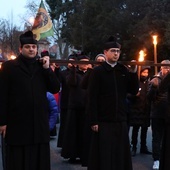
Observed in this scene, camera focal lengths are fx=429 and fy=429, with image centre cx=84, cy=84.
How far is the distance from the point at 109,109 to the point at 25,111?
122 cm

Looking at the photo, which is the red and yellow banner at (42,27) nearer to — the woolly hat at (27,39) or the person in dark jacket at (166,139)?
the person in dark jacket at (166,139)

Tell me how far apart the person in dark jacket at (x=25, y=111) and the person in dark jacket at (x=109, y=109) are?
83 cm

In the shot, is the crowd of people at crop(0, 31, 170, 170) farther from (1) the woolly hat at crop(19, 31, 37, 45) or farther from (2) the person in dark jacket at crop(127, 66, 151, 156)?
(2) the person in dark jacket at crop(127, 66, 151, 156)

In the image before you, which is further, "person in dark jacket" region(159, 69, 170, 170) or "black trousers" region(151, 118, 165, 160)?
"black trousers" region(151, 118, 165, 160)

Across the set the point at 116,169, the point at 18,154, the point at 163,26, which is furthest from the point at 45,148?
the point at 163,26

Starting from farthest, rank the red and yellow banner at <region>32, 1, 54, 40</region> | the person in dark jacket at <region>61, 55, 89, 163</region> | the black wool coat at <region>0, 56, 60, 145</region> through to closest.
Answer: the red and yellow banner at <region>32, 1, 54, 40</region>
the person in dark jacket at <region>61, 55, 89, 163</region>
the black wool coat at <region>0, 56, 60, 145</region>

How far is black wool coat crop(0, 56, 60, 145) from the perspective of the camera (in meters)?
4.91

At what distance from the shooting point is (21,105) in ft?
16.1

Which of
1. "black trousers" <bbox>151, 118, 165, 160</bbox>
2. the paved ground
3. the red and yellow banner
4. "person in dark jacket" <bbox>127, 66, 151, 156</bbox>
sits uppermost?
the red and yellow banner

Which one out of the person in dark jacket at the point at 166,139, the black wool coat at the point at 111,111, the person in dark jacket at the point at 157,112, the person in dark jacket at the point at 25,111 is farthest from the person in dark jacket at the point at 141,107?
the person in dark jacket at the point at 25,111

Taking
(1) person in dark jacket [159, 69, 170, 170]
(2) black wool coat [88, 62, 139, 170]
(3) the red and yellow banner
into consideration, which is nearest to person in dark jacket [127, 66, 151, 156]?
(1) person in dark jacket [159, 69, 170, 170]

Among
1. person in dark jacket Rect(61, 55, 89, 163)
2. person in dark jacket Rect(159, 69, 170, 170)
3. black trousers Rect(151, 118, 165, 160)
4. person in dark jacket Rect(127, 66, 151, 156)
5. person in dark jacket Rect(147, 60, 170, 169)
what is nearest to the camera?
person in dark jacket Rect(159, 69, 170, 170)

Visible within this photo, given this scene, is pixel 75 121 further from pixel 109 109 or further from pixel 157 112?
pixel 109 109

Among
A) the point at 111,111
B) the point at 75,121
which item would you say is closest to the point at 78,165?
the point at 75,121
